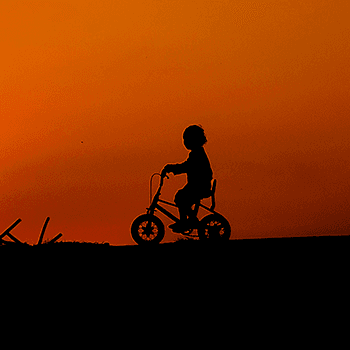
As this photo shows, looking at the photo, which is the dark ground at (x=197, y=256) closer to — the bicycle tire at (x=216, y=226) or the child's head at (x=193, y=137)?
the bicycle tire at (x=216, y=226)

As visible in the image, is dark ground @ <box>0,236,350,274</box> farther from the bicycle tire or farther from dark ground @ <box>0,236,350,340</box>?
the bicycle tire

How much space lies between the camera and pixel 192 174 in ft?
38.8

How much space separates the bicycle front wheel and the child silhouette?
0.23 m

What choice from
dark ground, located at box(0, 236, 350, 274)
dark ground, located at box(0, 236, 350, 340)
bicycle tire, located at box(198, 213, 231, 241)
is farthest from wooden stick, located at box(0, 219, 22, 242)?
bicycle tire, located at box(198, 213, 231, 241)

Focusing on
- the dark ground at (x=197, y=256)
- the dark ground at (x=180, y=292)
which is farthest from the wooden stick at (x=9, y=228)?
the dark ground at (x=180, y=292)

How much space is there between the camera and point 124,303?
25.1 ft

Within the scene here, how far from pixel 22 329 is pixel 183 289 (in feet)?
5.92

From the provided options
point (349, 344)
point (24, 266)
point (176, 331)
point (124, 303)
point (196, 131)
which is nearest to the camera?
point (349, 344)

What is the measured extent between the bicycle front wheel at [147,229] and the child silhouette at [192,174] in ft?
0.77

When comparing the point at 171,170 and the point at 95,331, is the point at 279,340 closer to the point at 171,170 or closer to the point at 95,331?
the point at 95,331

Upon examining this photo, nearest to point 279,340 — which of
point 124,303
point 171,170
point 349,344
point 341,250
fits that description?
point 349,344

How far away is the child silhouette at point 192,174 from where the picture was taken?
38.8 feet

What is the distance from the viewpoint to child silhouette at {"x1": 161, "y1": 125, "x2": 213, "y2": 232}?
11.8 meters

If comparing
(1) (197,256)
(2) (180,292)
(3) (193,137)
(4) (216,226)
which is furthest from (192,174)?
(2) (180,292)
